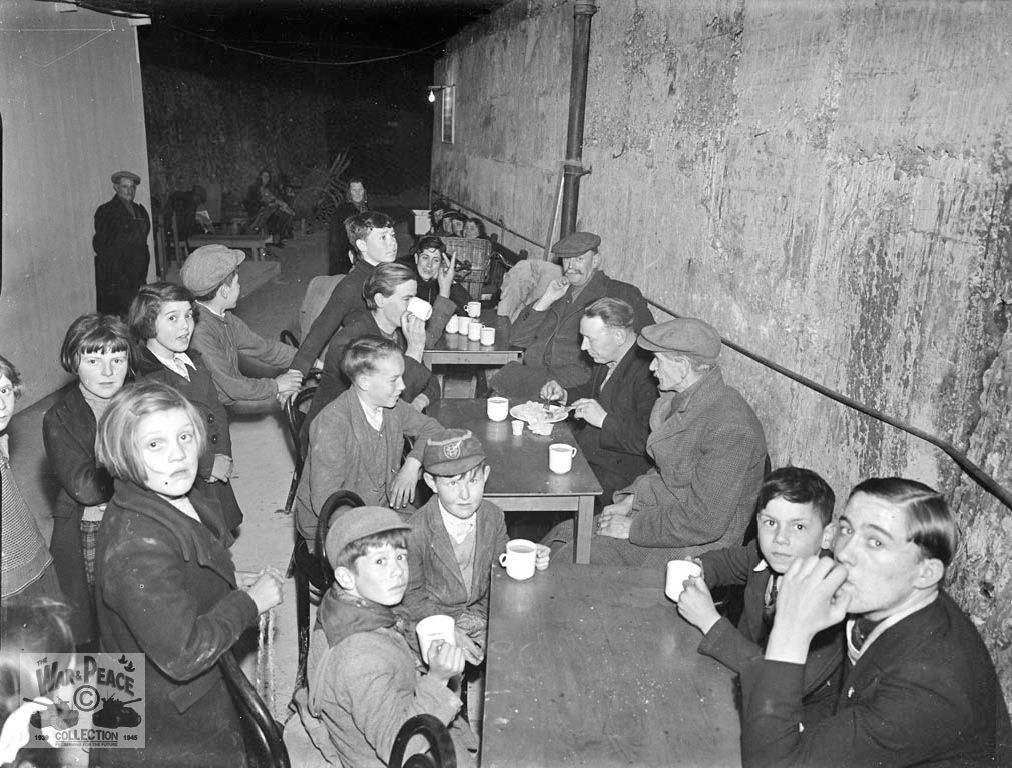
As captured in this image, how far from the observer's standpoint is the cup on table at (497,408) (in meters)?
4.15

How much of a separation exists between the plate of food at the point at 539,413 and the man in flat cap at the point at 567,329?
1063 millimetres

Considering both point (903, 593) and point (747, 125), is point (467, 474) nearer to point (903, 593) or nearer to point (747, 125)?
point (903, 593)

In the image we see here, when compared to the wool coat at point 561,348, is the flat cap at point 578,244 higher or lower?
higher

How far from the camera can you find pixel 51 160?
688 centimetres

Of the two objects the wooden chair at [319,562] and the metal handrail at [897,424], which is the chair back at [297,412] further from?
the metal handrail at [897,424]

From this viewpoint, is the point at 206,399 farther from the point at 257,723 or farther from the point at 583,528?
the point at 257,723

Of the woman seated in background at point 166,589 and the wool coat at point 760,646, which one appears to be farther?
the wool coat at point 760,646

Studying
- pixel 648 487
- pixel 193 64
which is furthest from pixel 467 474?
pixel 193 64

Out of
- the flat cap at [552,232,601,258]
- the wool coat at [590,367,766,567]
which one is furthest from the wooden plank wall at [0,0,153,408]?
the wool coat at [590,367,766,567]

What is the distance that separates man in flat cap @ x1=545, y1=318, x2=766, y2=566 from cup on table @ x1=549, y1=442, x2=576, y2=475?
329mm

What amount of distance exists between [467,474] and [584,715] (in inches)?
44.0

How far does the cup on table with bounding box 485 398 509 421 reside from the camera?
415 centimetres

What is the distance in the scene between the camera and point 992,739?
1766 millimetres

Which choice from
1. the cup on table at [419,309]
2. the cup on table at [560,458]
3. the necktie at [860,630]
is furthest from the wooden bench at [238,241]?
the necktie at [860,630]
